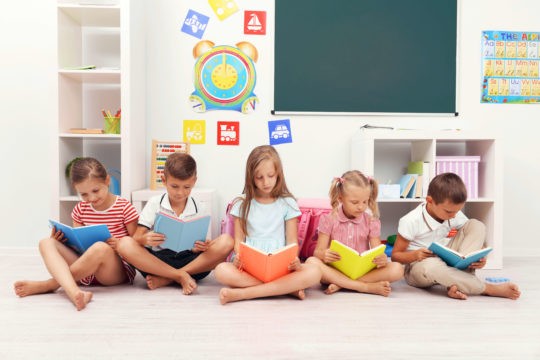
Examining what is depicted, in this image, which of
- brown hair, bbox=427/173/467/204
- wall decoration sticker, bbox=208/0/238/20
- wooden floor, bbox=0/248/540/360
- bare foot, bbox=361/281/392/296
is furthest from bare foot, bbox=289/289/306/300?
wall decoration sticker, bbox=208/0/238/20

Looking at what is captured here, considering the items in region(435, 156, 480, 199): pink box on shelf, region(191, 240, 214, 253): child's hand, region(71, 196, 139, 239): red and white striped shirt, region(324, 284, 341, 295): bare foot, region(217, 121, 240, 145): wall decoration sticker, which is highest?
region(217, 121, 240, 145): wall decoration sticker

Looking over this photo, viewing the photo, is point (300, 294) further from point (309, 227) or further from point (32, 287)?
point (32, 287)

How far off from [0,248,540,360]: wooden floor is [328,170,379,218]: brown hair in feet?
1.35

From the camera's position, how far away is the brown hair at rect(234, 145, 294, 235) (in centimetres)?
219

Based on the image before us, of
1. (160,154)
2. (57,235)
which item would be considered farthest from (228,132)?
(57,235)

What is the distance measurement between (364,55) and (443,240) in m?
1.43

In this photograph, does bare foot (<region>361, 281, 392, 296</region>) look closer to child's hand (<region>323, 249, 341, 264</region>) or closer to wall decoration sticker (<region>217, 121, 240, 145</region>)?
child's hand (<region>323, 249, 341, 264</region>)

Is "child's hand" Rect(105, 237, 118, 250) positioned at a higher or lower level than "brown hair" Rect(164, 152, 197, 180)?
lower

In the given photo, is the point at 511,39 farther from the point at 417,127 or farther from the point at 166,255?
the point at 166,255

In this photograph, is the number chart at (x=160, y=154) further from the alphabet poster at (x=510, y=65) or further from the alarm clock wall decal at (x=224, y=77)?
the alphabet poster at (x=510, y=65)

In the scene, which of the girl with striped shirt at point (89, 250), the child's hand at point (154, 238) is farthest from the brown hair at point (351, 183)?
the girl with striped shirt at point (89, 250)

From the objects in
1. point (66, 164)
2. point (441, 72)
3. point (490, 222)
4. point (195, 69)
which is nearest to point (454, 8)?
point (441, 72)

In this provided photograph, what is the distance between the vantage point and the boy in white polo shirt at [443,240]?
6.89 feet

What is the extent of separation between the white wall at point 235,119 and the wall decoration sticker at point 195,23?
0.12 feet
